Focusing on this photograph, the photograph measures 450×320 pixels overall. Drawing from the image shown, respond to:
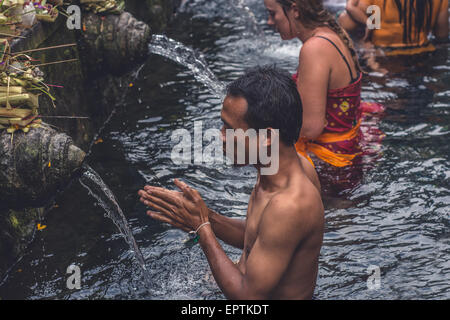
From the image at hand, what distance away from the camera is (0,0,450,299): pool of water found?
12.4 feet

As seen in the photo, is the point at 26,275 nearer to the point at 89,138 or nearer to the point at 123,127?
the point at 89,138

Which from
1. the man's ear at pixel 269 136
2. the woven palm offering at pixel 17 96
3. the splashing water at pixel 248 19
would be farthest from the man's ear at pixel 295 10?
the splashing water at pixel 248 19

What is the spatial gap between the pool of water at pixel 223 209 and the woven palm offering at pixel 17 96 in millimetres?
1069

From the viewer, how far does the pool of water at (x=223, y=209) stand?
12.4 feet

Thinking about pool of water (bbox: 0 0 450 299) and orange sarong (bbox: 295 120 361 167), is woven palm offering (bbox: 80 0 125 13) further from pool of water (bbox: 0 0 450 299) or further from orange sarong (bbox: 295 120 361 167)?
orange sarong (bbox: 295 120 361 167)

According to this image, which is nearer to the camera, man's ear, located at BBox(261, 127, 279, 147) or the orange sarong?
man's ear, located at BBox(261, 127, 279, 147)

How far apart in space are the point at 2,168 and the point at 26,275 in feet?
3.04

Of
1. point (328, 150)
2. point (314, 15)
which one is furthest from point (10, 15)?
point (328, 150)

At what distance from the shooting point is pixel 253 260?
2693 mm

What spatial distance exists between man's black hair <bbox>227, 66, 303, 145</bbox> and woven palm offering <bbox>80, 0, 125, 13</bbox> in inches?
115

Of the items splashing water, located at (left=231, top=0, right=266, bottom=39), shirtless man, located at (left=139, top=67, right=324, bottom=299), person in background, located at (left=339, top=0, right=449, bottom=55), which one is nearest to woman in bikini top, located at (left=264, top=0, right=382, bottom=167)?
shirtless man, located at (left=139, top=67, right=324, bottom=299)

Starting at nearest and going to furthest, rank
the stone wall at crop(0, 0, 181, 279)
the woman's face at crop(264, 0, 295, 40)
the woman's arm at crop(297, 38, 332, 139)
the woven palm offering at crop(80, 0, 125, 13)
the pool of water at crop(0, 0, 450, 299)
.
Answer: the stone wall at crop(0, 0, 181, 279) < the pool of water at crop(0, 0, 450, 299) < the woman's arm at crop(297, 38, 332, 139) < the woman's face at crop(264, 0, 295, 40) < the woven palm offering at crop(80, 0, 125, 13)

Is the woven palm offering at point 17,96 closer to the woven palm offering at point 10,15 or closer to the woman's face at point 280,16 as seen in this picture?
the woven palm offering at point 10,15
